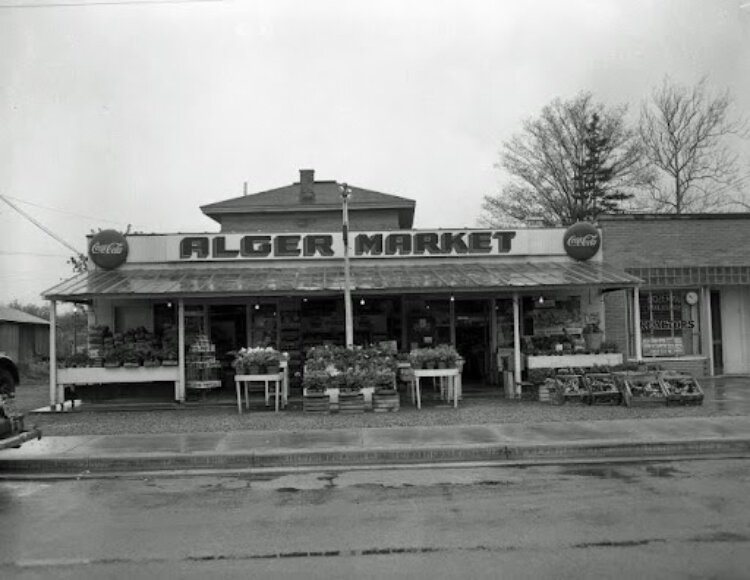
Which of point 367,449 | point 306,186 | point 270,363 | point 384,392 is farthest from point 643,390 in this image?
point 306,186

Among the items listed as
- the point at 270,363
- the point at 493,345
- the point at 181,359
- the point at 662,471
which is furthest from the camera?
the point at 493,345

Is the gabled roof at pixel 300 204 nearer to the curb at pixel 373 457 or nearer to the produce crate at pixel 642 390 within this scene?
the produce crate at pixel 642 390

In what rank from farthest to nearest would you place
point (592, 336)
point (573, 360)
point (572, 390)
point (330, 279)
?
point (592, 336) → point (330, 279) → point (573, 360) → point (572, 390)

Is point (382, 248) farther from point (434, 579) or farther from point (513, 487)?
point (434, 579)

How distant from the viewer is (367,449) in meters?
10.5

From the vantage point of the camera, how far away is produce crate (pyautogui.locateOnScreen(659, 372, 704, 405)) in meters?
14.4

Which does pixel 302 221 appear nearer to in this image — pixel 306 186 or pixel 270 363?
pixel 306 186

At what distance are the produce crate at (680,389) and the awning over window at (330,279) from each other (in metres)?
2.73

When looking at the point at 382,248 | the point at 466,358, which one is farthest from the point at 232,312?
the point at 466,358

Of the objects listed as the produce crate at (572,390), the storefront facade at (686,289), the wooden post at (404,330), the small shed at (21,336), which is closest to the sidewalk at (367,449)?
the produce crate at (572,390)

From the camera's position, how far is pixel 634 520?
6770 mm

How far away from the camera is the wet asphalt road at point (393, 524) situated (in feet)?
18.3

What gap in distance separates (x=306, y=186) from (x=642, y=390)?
21.5m

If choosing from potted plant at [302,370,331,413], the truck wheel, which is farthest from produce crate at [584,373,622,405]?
the truck wheel
